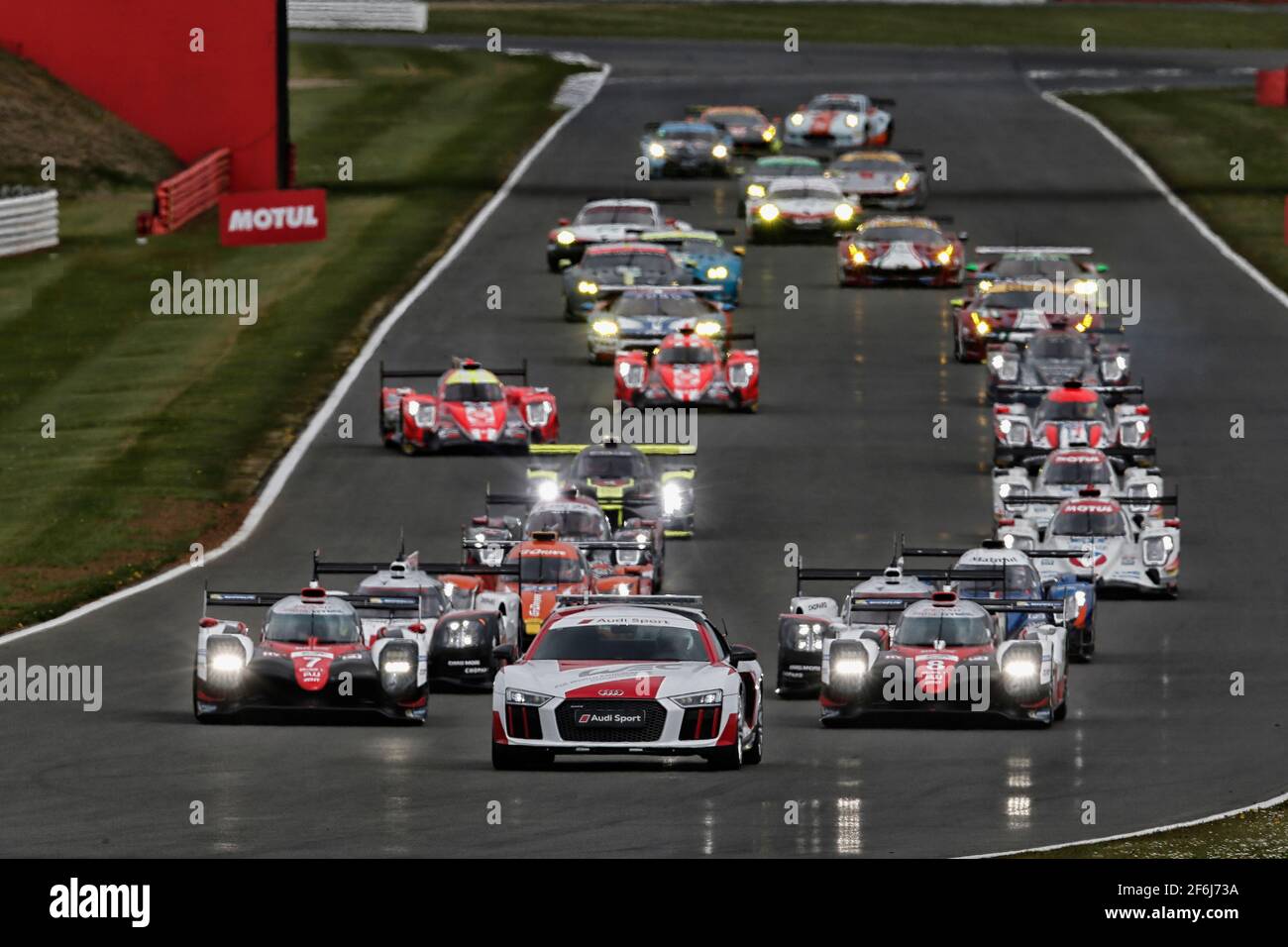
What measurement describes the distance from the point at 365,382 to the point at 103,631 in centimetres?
2036

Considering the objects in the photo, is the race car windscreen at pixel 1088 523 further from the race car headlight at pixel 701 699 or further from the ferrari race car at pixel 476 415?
the race car headlight at pixel 701 699

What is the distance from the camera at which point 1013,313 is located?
194ft

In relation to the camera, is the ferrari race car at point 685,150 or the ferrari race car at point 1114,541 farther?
the ferrari race car at point 685,150

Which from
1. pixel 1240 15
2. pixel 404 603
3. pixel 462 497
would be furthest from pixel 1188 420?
pixel 1240 15

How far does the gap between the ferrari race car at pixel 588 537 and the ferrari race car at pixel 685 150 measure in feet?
143

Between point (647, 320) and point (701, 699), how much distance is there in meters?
31.8

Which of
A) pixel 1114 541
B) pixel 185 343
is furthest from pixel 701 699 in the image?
pixel 185 343

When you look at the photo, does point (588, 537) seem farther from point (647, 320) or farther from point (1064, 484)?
point (647, 320)

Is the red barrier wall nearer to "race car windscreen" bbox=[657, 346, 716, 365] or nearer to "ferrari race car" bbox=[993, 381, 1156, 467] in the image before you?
"race car windscreen" bbox=[657, 346, 716, 365]

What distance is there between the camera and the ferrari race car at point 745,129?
87.8 m

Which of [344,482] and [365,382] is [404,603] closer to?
[344,482]

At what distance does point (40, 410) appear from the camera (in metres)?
55.1

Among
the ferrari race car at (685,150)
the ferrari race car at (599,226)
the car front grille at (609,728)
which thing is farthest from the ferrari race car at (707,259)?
the car front grille at (609,728)

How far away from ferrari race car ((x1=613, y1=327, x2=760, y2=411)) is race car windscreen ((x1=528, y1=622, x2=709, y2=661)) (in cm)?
2625
